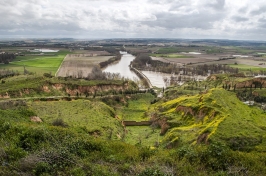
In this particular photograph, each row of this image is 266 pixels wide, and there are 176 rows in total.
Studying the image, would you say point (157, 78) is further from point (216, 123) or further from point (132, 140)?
point (216, 123)

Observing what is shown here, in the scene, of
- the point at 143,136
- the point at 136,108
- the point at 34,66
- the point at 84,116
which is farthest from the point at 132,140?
the point at 34,66

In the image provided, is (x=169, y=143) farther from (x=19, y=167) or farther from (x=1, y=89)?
(x=1, y=89)

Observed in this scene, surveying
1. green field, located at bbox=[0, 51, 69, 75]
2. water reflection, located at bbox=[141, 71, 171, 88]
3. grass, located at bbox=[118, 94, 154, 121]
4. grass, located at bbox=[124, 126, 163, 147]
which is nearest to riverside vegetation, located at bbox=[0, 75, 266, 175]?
grass, located at bbox=[124, 126, 163, 147]

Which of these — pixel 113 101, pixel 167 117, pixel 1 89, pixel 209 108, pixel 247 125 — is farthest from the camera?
pixel 113 101

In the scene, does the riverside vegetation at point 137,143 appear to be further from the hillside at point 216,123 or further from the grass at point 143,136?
the grass at point 143,136

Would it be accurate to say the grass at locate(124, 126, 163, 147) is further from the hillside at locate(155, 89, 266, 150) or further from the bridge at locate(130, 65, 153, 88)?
the bridge at locate(130, 65, 153, 88)

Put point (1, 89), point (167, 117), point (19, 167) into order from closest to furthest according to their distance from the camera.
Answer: point (19, 167) → point (167, 117) → point (1, 89)

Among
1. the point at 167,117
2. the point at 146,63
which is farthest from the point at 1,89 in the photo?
the point at 146,63
